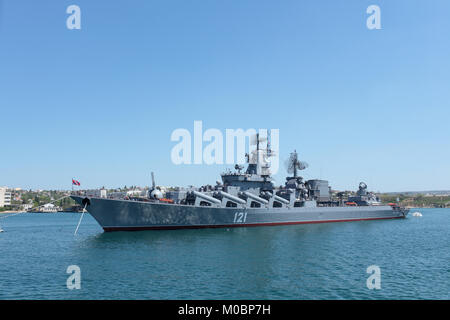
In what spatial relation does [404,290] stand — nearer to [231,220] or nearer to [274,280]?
[274,280]

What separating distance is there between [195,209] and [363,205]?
42140mm

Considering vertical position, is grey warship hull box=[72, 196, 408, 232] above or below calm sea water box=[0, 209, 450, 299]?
above

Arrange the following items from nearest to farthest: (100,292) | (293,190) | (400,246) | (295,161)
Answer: (100,292) < (400,246) < (293,190) < (295,161)

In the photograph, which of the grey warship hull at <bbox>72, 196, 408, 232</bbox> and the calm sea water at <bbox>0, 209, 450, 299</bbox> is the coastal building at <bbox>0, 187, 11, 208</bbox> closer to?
the calm sea water at <bbox>0, 209, 450, 299</bbox>

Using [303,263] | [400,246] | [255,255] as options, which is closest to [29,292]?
[255,255]

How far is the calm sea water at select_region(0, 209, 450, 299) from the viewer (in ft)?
57.5

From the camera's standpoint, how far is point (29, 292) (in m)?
17.7

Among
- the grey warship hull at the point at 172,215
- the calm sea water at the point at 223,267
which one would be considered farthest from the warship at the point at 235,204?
the calm sea water at the point at 223,267

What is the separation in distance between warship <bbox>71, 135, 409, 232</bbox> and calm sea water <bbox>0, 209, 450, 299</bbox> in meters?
3.63

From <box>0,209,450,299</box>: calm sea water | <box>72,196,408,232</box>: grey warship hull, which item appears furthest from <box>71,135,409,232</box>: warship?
<box>0,209,450,299</box>: calm sea water

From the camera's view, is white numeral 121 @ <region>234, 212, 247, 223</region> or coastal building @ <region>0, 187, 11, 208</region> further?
coastal building @ <region>0, 187, 11, 208</region>

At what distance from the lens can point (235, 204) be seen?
148 ft

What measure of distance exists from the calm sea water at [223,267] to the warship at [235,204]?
11.9 ft

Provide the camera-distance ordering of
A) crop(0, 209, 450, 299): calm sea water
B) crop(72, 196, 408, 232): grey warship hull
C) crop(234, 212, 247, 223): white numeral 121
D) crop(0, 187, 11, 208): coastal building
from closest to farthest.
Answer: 1. crop(0, 209, 450, 299): calm sea water
2. crop(72, 196, 408, 232): grey warship hull
3. crop(234, 212, 247, 223): white numeral 121
4. crop(0, 187, 11, 208): coastal building
